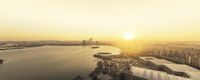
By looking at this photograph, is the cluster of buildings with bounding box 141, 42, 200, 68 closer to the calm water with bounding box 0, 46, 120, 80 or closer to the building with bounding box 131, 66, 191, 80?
the building with bounding box 131, 66, 191, 80

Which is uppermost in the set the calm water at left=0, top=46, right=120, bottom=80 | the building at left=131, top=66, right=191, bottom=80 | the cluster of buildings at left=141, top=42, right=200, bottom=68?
the building at left=131, top=66, right=191, bottom=80

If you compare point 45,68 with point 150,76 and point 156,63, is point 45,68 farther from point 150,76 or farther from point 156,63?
point 150,76

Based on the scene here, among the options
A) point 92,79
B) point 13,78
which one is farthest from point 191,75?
point 13,78

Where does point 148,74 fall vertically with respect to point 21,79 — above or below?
above

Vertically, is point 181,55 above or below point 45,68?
above

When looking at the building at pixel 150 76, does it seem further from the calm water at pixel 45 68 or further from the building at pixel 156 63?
the building at pixel 156 63

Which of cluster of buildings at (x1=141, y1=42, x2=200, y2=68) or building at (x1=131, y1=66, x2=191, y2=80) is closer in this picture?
building at (x1=131, y1=66, x2=191, y2=80)

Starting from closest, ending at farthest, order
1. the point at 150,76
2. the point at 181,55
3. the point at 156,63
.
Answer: the point at 150,76 → the point at 156,63 → the point at 181,55

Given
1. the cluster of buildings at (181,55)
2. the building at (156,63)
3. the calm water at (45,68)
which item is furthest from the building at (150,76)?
the cluster of buildings at (181,55)

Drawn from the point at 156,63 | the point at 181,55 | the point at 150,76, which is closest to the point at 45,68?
the point at 156,63

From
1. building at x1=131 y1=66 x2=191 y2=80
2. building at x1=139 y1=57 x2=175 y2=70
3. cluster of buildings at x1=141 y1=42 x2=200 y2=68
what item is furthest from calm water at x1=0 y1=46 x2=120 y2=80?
cluster of buildings at x1=141 y1=42 x2=200 y2=68

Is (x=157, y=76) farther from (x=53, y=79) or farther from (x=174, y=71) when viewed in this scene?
(x=53, y=79)
